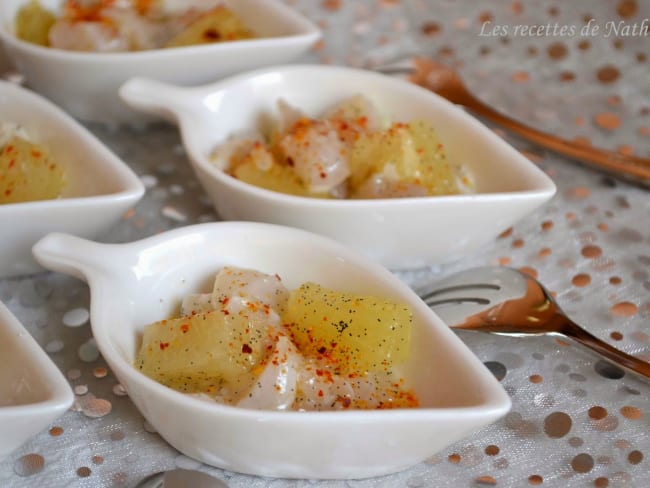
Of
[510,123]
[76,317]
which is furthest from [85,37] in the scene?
[510,123]

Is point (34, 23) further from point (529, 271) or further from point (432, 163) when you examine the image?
point (529, 271)

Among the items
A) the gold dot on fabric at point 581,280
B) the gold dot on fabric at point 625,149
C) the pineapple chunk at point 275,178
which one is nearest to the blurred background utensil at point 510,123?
the gold dot on fabric at point 625,149

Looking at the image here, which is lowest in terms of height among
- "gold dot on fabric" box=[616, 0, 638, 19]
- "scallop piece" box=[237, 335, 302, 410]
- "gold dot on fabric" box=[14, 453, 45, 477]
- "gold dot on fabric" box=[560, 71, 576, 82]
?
"gold dot on fabric" box=[14, 453, 45, 477]

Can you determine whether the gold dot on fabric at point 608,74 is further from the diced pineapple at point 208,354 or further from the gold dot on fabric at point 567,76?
the diced pineapple at point 208,354

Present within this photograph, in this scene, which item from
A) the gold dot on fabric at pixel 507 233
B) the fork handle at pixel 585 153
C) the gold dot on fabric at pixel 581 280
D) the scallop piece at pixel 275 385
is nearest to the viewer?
the scallop piece at pixel 275 385

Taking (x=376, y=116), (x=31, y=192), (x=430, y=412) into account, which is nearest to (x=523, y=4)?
(x=376, y=116)

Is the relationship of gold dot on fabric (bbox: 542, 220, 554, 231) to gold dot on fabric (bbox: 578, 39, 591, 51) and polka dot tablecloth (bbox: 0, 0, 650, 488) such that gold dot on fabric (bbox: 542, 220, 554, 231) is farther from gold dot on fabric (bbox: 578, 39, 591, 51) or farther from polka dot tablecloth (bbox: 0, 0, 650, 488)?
gold dot on fabric (bbox: 578, 39, 591, 51)

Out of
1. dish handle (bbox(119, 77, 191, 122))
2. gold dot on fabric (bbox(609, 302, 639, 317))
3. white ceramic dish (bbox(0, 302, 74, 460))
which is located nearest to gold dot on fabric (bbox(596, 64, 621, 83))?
gold dot on fabric (bbox(609, 302, 639, 317))
